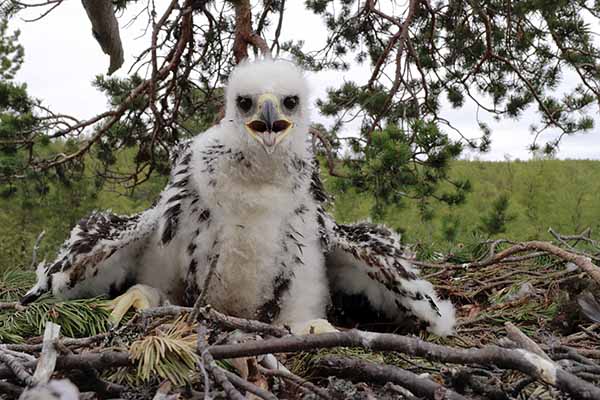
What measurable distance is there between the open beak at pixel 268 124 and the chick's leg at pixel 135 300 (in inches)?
35.4

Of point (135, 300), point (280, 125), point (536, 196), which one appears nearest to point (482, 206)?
point (536, 196)

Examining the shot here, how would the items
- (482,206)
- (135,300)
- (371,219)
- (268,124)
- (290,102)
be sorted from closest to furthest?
(268,124) < (135,300) < (290,102) < (371,219) < (482,206)

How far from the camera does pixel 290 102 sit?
103 inches

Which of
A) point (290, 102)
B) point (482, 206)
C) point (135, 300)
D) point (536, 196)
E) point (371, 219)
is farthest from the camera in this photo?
point (536, 196)

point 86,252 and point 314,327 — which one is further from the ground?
point 86,252

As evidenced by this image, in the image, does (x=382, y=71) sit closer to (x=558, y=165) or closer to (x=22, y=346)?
(x=22, y=346)

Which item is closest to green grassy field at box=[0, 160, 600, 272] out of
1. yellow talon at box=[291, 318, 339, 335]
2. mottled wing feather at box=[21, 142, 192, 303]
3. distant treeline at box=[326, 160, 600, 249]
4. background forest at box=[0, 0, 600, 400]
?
distant treeline at box=[326, 160, 600, 249]

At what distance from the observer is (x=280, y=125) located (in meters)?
2.45

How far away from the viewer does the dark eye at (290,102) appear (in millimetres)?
2586

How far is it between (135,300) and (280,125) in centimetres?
102

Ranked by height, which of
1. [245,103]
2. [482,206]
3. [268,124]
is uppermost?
[482,206]

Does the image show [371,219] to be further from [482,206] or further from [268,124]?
[482,206]

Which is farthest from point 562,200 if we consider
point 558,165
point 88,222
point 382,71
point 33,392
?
point 33,392

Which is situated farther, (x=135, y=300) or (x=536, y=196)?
(x=536, y=196)
